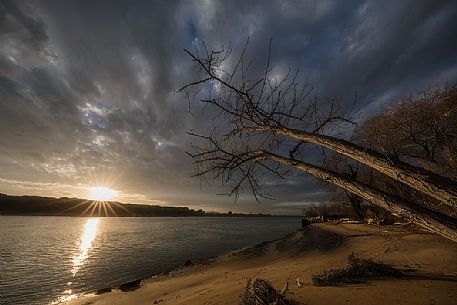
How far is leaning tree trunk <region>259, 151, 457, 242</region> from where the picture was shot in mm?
3348

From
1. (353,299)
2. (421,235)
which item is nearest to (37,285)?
(353,299)

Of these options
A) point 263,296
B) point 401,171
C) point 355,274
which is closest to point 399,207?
point 401,171

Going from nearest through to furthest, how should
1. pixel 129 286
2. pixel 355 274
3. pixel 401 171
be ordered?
pixel 401 171, pixel 355 274, pixel 129 286

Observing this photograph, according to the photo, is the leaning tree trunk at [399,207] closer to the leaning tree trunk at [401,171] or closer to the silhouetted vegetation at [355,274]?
the leaning tree trunk at [401,171]

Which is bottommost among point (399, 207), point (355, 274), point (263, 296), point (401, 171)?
point (263, 296)

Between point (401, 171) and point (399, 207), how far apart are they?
494mm

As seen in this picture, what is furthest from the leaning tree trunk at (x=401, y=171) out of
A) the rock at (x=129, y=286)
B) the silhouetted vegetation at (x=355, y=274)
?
the rock at (x=129, y=286)

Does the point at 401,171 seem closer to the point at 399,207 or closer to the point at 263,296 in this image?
the point at 399,207

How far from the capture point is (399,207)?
3707 millimetres

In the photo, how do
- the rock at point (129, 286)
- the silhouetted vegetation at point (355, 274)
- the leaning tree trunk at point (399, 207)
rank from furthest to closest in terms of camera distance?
1. the rock at point (129, 286)
2. the silhouetted vegetation at point (355, 274)
3. the leaning tree trunk at point (399, 207)

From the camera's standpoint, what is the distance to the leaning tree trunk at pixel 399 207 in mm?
3348

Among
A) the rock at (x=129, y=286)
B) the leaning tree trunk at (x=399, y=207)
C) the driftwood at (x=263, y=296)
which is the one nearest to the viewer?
the leaning tree trunk at (x=399, y=207)

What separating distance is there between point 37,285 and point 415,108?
26.4 meters

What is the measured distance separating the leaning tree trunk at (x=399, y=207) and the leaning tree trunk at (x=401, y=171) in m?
0.23
